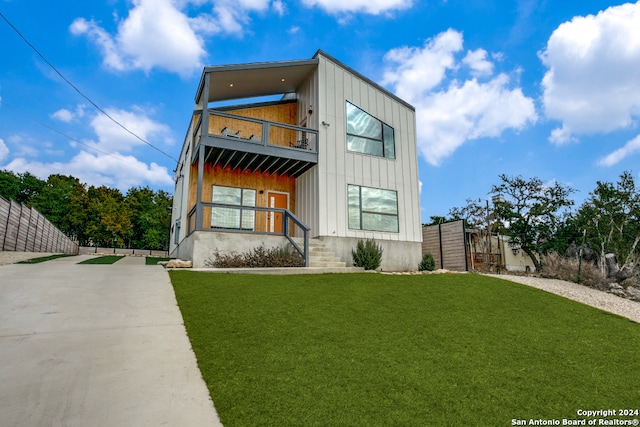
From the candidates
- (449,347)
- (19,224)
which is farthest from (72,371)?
(19,224)

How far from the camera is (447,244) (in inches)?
611

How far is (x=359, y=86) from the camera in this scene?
1473 centimetres

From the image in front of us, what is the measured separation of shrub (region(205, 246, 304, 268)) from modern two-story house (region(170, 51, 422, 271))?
101cm

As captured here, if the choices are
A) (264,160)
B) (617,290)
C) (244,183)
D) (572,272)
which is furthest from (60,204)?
(617,290)

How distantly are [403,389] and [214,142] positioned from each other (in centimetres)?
1020

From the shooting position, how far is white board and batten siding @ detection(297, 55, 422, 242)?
43.0 ft

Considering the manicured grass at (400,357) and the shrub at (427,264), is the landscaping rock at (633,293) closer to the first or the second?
the manicured grass at (400,357)

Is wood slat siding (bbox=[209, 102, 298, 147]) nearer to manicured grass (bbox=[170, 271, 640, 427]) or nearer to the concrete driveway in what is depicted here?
manicured grass (bbox=[170, 271, 640, 427])

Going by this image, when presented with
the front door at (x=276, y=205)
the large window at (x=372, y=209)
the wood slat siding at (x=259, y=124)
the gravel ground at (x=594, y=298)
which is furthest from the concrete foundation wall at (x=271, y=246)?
the wood slat siding at (x=259, y=124)

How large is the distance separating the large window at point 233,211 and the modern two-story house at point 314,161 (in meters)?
0.04

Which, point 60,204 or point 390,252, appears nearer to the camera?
point 390,252

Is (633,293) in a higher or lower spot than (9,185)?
lower

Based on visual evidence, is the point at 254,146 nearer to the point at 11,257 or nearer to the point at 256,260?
the point at 256,260

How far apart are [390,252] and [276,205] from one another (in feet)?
15.9
